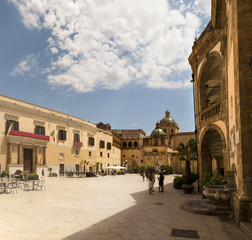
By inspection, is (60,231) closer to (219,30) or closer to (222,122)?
(222,122)

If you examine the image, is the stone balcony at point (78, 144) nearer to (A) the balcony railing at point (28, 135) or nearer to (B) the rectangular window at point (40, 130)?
(A) the balcony railing at point (28, 135)

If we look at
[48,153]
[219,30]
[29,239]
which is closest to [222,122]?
[219,30]

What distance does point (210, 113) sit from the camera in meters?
14.4

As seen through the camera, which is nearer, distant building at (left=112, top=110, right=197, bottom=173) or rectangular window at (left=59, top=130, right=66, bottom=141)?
rectangular window at (left=59, top=130, right=66, bottom=141)

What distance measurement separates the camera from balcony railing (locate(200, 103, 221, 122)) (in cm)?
1341

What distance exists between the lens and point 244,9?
23.8 ft

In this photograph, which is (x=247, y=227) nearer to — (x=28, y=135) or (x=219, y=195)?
(x=219, y=195)

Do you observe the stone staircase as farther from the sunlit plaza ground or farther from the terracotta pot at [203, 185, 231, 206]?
the terracotta pot at [203, 185, 231, 206]

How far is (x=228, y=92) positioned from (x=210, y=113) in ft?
9.89

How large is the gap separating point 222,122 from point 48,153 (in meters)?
25.2

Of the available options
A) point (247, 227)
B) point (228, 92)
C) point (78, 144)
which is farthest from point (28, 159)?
point (247, 227)

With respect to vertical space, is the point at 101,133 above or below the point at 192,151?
above

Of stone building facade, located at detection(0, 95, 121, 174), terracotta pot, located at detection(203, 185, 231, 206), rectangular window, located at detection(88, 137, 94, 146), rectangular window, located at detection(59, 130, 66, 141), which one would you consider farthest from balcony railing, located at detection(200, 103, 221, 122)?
rectangular window, located at detection(88, 137, 94, 146)

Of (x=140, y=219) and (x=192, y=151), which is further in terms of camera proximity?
(x=192, y=151)
